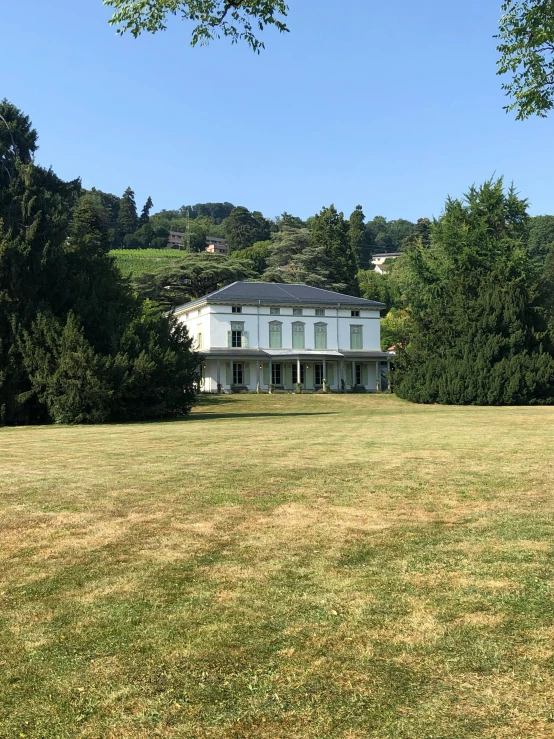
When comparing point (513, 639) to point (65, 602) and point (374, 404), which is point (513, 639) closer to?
point (65, 602)

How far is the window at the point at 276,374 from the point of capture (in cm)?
5269

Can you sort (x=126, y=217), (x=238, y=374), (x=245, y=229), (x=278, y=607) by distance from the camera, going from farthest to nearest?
(x=126, y=217), (x=245, y=229), (x=238, y=374), (x=278, y=607)

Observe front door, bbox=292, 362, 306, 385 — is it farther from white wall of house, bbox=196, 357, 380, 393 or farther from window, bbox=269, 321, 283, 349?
window, bbox=269, 321, 283, 349

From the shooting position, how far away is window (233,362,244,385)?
170ft

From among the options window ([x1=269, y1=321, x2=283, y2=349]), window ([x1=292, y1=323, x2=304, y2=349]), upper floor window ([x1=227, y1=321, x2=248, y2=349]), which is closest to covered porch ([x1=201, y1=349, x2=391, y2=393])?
window ([x1=269, y1=321, x2=283, y2=349])

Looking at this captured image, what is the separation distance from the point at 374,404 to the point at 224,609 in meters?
35.0

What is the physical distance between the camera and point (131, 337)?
25.7 m

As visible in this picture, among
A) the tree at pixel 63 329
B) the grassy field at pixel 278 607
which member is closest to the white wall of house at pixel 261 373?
the tree at pixel 63 329

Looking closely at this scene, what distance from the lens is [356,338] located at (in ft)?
181

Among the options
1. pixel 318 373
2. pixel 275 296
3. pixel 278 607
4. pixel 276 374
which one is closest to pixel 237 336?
pixel 276 374

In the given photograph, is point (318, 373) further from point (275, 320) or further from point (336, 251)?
point (336, 251)

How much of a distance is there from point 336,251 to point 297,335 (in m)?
27.1

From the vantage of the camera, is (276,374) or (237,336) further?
(276,374)

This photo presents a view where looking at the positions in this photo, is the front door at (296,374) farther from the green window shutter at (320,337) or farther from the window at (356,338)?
the window at (356,338)
